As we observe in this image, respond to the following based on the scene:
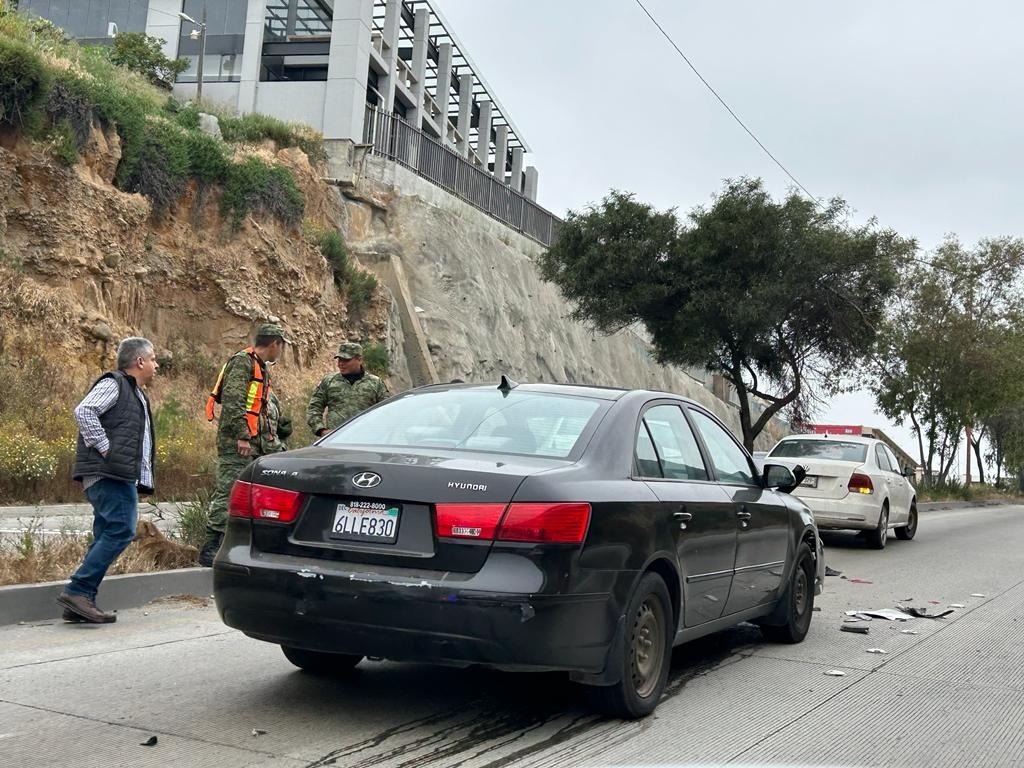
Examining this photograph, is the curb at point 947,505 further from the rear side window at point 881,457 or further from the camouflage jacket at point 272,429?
the camouflage jacket at point 272,429

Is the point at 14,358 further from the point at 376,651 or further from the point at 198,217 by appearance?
the point at 376,651

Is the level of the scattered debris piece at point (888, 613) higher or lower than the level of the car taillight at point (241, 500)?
lower

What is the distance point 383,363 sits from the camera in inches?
916

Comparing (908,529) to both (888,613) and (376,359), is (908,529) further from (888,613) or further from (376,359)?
(376,359)

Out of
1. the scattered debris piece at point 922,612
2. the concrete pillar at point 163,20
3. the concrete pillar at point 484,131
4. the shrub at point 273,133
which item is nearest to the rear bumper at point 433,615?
the scattered debris piece at point 922,612

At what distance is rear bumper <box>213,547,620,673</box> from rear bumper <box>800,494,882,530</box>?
11.5 metres

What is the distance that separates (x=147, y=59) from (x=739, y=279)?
2107 cm

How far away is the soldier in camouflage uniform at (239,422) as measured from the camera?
8.50m

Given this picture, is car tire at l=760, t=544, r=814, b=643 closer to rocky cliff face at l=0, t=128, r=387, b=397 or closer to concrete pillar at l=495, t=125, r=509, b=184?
rocky cliff face at l=0, t=128, r=387, b=397

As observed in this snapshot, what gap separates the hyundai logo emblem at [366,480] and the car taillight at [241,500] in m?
0.58

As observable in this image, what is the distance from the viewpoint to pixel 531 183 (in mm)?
62469

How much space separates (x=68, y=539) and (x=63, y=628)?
1.33 meters

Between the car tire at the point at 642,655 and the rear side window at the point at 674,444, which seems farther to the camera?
the rear side window at the point at 674,444

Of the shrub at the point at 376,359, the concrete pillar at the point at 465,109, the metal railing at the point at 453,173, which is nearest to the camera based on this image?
the shrub at the point at 376,359
